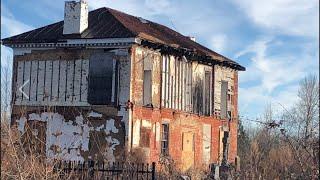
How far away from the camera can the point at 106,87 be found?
2402cm

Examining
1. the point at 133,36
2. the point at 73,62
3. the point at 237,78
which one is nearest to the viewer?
the point at 133,36

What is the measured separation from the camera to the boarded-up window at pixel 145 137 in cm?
2417

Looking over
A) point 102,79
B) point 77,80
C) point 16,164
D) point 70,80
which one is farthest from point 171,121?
point 16,164

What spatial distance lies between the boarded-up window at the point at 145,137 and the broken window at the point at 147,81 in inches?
46.9

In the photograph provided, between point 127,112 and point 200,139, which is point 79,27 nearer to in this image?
point 127,112

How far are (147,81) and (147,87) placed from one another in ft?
0.93

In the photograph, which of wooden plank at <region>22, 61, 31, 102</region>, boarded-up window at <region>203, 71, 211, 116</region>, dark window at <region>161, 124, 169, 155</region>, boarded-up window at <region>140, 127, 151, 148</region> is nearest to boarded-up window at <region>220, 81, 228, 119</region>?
boarded-up window at <region>203, 71, 211, 116</region>

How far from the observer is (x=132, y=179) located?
1453 centimetres

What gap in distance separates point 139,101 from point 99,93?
1818 mm

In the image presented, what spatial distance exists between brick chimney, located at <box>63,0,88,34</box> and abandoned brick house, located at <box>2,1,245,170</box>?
0.05 meters

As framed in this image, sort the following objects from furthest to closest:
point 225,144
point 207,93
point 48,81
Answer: point 225,144
point 207,93
point 48,81

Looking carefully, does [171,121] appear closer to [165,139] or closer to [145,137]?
[165,139]

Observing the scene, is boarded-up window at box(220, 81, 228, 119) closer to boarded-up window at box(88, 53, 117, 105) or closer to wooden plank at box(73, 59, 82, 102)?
boarded-up window at box(88, 53, 117, 105)

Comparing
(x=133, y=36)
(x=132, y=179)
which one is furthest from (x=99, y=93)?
(x=132, y=179)
